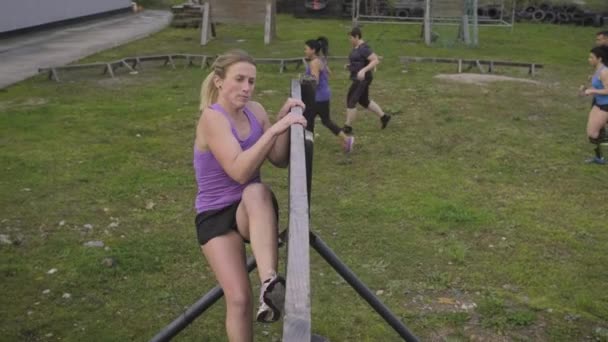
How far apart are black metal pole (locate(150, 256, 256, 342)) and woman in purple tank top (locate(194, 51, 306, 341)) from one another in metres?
0.27

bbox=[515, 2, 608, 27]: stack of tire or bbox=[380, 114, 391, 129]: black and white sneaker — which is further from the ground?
bbox=[515, 2, 608, 27]: stack of tire

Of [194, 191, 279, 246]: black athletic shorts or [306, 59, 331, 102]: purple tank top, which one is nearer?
[194, 191, 279, 246]: black athletic shorts

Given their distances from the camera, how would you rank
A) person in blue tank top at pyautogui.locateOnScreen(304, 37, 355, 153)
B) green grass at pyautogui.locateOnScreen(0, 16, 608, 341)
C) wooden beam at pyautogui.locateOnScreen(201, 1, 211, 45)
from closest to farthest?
green grass at pyautogui.locateOnScreen(0, 16, 608, 341) → person in blue tank top at pyautogui.locateOnScreen(304, 37, 355, 153) → wooden beam at pyautogui.locateOnScreen(201, 1, 211, 45)

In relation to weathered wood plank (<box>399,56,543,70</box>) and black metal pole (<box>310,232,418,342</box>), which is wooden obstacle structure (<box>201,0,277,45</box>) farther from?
black metal pole (<box>310,232,418,342</box>)

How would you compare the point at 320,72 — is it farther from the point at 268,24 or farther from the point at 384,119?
the point at 268,24

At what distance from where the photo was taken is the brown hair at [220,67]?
3.31m

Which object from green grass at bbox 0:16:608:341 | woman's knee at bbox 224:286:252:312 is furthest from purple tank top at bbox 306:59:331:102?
woman's knee at bbox 224:286:252:312

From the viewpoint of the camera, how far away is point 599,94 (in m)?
8.94

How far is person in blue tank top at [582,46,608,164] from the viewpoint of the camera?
8.89 meters

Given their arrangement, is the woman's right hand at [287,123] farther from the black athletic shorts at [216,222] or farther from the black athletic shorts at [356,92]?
the black athletic shorts at [356,92]

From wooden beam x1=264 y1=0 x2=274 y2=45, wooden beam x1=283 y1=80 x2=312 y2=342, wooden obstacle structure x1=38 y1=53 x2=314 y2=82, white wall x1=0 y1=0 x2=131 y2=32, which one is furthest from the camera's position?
wooden beam x1=264 y1=0 x2=274 y2=45

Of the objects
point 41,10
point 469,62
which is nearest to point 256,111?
point 469,62

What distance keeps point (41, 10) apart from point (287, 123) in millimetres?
24482

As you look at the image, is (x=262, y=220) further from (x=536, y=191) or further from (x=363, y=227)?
(x=536, y=191)
